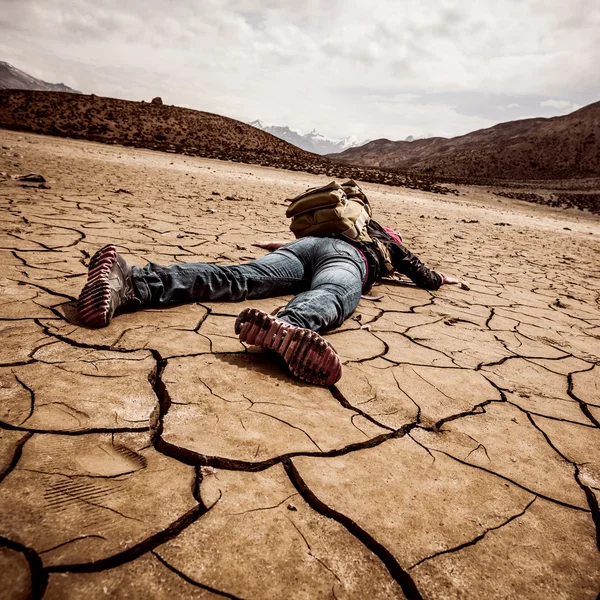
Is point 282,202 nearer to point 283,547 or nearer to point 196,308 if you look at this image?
point 196,308

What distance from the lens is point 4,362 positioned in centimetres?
A: 107

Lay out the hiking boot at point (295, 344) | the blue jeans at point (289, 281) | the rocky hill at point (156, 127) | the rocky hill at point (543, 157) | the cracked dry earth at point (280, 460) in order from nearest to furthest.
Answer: the cracked dry earth at point (280, 460) → the hiking boot at point (295, 344) → the blue jeans at point (289, 281) → the rocky hill at point (156, 127) → the rocky hill at point (543, 157)

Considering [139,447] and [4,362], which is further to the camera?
[4,362]

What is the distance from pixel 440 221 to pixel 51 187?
219 inches

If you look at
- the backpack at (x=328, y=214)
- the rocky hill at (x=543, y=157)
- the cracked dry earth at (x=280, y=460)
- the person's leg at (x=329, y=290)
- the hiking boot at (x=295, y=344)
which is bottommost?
the cracked dry earth at (x=280, y=460)

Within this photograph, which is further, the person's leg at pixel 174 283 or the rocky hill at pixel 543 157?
the rocky hill at pixel 543 157

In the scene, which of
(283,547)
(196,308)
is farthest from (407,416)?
(196,308)

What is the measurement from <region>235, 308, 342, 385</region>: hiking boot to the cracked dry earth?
0.21 ft

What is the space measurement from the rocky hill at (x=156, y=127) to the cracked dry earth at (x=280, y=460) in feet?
41.7

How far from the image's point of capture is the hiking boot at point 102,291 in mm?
1304

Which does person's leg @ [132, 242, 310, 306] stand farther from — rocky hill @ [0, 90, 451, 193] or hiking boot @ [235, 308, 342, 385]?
rocky hill @ [0, 90, 451, 193]

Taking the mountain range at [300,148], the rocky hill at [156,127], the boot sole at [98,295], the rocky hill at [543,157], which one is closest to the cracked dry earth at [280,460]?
the boot sole at [98,295]

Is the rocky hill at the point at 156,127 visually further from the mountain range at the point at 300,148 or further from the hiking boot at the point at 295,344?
the hiking boot at the point at 295,344

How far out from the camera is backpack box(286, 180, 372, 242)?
1.87 meters
